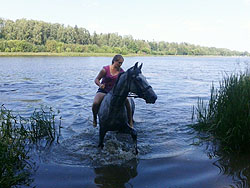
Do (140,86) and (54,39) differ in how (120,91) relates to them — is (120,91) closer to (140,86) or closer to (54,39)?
(140,86)

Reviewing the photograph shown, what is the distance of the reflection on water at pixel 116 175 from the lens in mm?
4637

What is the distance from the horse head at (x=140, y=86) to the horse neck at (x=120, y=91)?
154 millimetres

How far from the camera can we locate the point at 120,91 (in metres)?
5.05

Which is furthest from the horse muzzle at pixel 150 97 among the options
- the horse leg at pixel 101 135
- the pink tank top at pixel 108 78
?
the pink tank top at pixel 108 78

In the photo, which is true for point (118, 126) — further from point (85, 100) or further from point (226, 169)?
point (85, 100)

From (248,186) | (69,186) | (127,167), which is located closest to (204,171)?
(248,186)

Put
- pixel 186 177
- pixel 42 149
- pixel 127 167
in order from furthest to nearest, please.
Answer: pixel 42 149, pixel 127 167, pixel 186 177

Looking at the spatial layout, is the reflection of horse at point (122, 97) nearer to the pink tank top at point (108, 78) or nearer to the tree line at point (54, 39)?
the pink tank top at point (108, 78)

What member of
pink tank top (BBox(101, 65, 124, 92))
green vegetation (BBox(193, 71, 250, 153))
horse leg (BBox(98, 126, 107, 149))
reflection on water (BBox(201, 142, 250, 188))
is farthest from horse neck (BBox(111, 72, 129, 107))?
green vegetation (BBox(193, 71, 250, 153))

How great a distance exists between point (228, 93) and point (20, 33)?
104m

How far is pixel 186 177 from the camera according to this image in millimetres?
4922

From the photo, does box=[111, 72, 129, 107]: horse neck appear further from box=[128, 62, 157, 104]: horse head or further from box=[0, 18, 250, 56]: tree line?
box=[0, 18, 250, 56]: tree line

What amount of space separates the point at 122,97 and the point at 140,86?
63cm

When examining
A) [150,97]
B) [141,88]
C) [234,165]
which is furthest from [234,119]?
[141,88]
